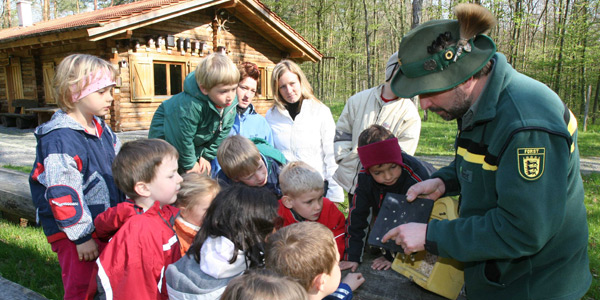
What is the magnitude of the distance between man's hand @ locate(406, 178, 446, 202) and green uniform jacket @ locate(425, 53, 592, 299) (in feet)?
1.46

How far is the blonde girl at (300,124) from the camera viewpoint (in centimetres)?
389

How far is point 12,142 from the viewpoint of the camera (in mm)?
12312

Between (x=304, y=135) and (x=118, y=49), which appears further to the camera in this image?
(x=118, y=49)

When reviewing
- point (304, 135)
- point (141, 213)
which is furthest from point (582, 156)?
point (141, 213)

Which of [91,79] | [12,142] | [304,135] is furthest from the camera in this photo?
[12,142]

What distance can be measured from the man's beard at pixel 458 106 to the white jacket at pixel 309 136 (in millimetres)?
2260

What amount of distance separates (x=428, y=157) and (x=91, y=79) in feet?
27.2

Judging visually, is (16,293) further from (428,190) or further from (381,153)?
(428,190)

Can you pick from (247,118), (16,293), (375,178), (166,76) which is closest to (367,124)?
(375,178)

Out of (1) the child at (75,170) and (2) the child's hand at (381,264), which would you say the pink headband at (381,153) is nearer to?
(2) the child's hand at (381,264)

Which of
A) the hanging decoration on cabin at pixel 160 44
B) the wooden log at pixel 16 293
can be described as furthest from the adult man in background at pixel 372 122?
the hanging decoration on cabin at pixel 160 44

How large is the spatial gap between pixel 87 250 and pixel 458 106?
7.59 feet

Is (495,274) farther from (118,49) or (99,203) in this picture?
(118,49)

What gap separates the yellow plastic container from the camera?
205 cm
